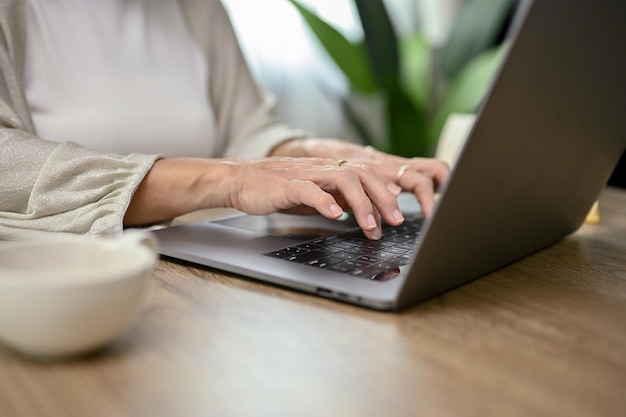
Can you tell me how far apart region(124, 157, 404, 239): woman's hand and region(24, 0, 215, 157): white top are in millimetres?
362

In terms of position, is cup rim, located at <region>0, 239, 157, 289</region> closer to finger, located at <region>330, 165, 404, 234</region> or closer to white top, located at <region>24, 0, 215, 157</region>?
finger, located at <region>330, 165, 404, 234</region>

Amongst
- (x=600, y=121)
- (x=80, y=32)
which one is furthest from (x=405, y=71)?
(x=600, y=121)

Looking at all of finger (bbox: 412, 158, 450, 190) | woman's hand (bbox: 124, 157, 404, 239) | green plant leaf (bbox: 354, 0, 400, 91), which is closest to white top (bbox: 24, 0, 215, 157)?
woman's hand (bbox: 124, 157, 404, 239)

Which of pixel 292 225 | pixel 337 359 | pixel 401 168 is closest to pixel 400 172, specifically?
pixel 401 168

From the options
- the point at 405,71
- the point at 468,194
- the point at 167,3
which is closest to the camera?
the point at 468,194

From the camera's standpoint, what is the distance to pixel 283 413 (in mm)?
419

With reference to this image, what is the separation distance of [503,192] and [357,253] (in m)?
0.16

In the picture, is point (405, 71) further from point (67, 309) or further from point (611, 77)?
point (67, 309)

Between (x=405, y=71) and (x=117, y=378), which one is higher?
(x=117, y=378)

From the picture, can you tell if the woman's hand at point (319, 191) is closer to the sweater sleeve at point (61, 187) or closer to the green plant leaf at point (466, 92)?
the sweater sleeve at point (61, 187)

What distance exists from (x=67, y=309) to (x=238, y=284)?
0.23 meters

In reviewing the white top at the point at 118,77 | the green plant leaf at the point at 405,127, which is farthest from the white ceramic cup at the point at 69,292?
the green plant leaf at the point at 405,127

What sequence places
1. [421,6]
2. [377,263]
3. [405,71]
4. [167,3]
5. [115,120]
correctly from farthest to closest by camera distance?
[421,6] → [405,71] → [167,3] → [115,120] → [377,263]

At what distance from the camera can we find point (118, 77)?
129 cm
